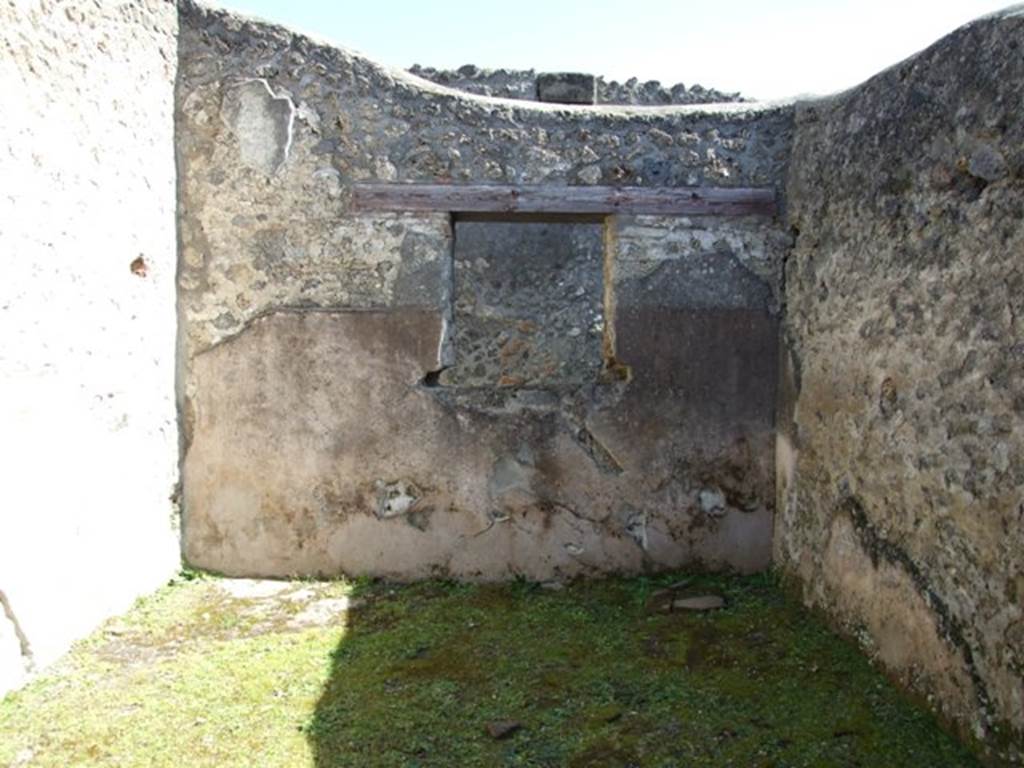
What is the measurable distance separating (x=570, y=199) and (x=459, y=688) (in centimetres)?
230

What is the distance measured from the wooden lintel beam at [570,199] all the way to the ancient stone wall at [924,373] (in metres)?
0.36

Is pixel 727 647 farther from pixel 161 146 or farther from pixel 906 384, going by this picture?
pixel 161 146

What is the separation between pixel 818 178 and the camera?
12.7 ft

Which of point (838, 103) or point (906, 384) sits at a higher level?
point (838, 103)

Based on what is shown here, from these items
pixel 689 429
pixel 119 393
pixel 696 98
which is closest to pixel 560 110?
pixel 689 429

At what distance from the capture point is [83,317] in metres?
3.46

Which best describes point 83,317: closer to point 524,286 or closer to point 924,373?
point 924,373

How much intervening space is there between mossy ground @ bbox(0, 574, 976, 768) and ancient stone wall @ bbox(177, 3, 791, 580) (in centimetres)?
32

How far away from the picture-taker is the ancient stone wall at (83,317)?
3.05 metres

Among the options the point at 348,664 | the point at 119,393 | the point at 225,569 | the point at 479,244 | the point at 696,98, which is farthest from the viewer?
the point at 479,244

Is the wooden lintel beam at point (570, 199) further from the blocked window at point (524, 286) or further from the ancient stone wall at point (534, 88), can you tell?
the blocked window at point (524, 286)

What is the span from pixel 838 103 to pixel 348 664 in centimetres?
306

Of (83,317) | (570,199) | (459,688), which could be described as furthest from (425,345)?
(459,688)

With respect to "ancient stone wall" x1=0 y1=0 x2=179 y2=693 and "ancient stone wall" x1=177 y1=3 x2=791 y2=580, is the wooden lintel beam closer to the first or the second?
"ancient stone wall" x1=177 y1=3 x2=791 y2=580
